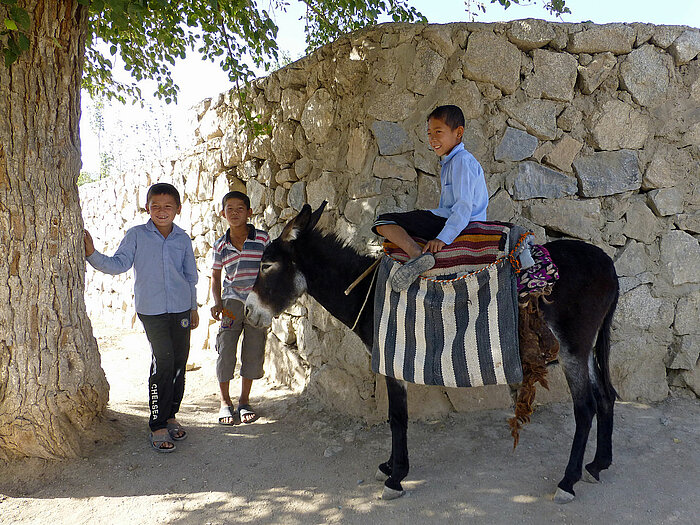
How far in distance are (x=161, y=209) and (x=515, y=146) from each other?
2670 millimetres

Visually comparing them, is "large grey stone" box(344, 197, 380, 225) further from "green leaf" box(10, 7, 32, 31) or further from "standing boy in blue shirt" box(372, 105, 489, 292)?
"green leaf" box(10, 7, 32, 31)

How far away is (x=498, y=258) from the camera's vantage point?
8.36 ft

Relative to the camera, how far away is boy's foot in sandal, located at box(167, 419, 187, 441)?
11.3 ft

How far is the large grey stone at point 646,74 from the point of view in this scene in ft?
11.8

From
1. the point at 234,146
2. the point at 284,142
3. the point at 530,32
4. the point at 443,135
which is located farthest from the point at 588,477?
the point at 234,146

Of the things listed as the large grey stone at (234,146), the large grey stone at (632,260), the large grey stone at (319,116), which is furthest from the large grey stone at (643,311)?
the large grey stone at (234,146)

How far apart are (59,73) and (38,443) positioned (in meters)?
2.36

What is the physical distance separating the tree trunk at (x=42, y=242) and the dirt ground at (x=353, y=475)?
300 mm

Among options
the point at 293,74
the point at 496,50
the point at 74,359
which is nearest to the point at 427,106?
the point at 496,50

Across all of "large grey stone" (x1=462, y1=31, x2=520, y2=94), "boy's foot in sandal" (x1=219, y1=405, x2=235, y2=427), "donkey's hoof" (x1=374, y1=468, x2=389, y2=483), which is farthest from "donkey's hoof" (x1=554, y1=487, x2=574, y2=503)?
"large grey stone" (x1=462, y1=31, x2=520, y2=94)

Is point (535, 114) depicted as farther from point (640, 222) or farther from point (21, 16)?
point (21, 16)

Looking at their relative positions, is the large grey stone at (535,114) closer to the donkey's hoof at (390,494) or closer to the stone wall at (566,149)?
the stone wall at (566,149)

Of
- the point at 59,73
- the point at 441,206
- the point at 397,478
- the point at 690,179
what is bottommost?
the point at 397,478

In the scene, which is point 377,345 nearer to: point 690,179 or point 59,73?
point 59,73
